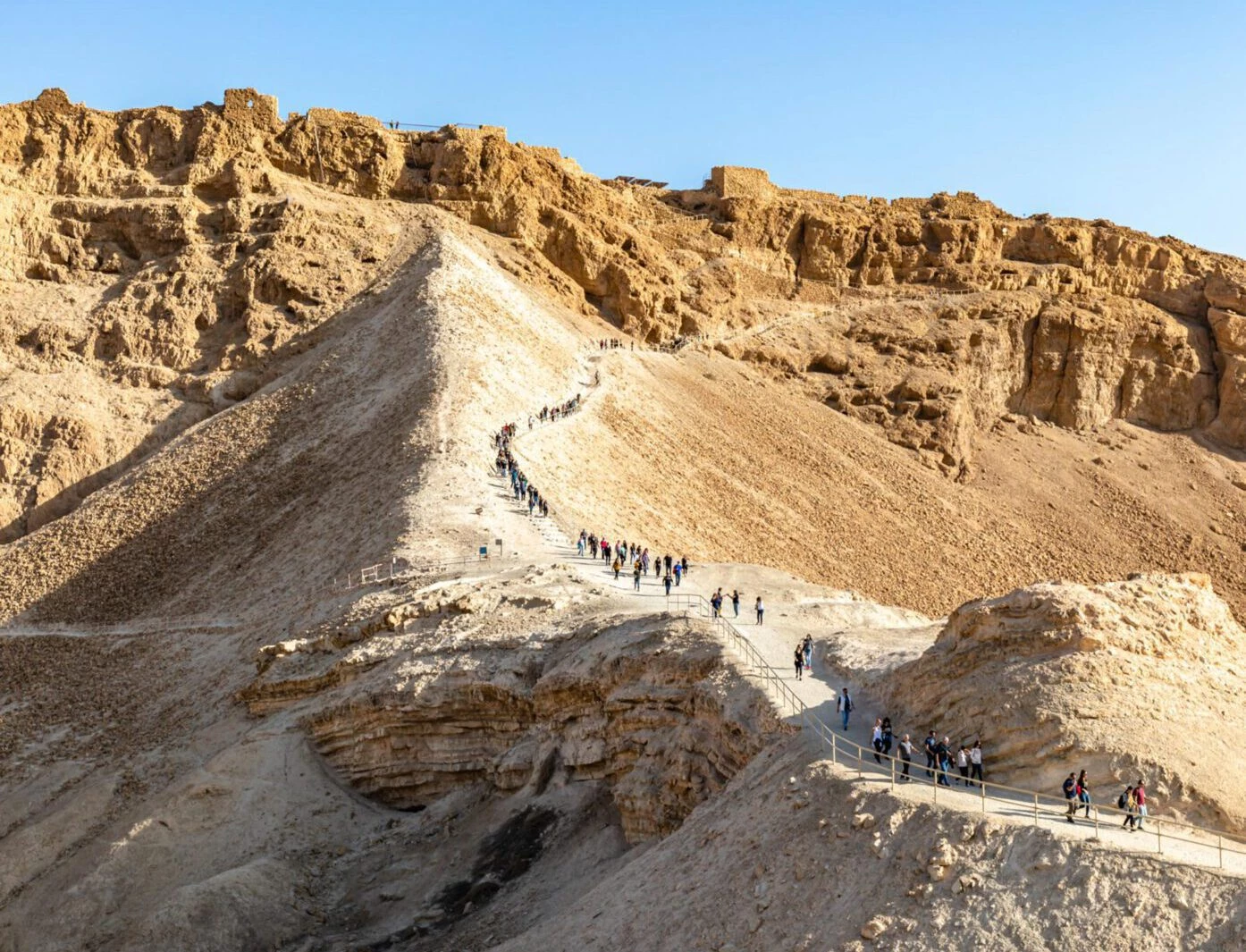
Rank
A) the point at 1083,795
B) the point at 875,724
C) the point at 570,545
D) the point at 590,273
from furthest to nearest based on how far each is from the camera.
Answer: the point at 590,273 → the point at 570,545 → the point at 875,724 → the point at 1083,795

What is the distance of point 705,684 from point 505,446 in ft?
65.8

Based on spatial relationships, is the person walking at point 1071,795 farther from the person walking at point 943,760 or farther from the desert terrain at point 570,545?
the person walking at point 943,760

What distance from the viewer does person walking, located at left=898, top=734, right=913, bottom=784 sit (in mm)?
16328

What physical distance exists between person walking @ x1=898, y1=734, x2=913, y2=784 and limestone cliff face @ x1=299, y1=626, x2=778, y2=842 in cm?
221

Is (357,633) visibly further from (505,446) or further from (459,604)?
(505,446)

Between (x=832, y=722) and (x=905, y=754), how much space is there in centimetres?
198

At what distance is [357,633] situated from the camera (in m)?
27.6

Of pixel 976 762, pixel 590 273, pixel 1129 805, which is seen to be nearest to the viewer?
pixel 1129 805

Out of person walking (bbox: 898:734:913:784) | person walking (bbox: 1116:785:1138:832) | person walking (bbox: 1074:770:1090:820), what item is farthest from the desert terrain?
person walking (bbox: 898:734:913:784)

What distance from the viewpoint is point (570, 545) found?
33.0m

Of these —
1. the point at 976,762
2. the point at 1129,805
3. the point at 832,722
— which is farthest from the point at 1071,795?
the point at 832,722

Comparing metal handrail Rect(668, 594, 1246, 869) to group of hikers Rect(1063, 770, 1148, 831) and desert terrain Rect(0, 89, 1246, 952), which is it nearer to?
group of hikers Rect(1063, 770, 1148, 831)

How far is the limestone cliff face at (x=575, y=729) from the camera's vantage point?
64.5 ft

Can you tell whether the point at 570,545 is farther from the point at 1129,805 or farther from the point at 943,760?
the point at 1129,805
